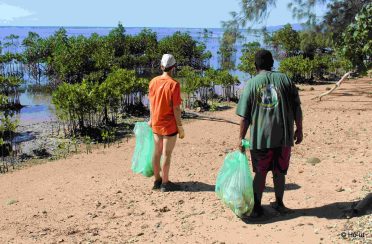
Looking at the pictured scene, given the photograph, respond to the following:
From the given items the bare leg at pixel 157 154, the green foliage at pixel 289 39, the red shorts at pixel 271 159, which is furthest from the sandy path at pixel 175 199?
the green foliage at pixel 289 39

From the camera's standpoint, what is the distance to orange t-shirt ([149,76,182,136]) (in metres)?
4.86

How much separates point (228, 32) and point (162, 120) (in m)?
12.3

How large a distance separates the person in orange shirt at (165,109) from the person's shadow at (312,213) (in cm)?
126

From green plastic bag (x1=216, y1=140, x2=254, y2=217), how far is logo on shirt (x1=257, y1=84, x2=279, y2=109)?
0.45 meters

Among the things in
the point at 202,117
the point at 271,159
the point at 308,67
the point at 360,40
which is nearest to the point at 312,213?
the point at 271,159

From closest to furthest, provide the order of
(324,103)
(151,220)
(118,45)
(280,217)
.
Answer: (280,217), (151,220), (324,103), (118,45)

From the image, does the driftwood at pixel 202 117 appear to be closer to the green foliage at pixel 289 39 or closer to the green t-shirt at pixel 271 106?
the green t-shirt at pixel 271 106

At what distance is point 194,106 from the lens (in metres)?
12.8

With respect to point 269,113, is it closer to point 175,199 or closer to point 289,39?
point 175,199

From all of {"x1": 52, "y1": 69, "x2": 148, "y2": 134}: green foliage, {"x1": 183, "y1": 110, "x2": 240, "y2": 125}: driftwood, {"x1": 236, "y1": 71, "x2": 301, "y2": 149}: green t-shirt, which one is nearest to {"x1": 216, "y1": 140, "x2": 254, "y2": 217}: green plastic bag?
{"x1": 236, "y1": 71, "x2": 301, "y2": 149}: green t-shirt

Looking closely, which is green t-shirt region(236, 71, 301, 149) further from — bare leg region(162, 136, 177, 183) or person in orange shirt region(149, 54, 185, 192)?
bare leg region(162, 136, 177, 183)

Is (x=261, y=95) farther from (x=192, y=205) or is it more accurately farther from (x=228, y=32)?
(x=228, y=32)

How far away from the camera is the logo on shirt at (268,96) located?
398cm

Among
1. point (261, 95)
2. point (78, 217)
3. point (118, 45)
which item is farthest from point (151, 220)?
point (118, 45)
